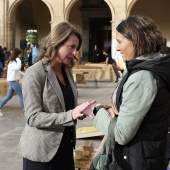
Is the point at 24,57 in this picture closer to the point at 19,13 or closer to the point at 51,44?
the point at 19,13

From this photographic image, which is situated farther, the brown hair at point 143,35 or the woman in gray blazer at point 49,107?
the woman in gray blazer at point 49,107

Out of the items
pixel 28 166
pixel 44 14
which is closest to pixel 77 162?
pixel 28 166

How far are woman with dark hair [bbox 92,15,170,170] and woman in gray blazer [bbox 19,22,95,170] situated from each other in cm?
33

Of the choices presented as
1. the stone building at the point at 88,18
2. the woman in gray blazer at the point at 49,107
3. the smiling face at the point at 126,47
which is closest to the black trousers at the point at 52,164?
the woman in gray blazer at the point at 49,107

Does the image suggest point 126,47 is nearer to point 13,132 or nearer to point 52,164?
point 52,164

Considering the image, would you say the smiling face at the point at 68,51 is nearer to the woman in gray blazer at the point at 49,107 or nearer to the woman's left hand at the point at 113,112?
the woman in gray blazer at the point at 49,107

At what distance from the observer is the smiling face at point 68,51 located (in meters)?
2.28

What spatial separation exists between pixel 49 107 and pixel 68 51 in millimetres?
366

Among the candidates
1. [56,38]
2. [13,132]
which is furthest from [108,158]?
[13,132]

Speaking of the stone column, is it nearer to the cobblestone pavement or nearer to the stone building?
the stone building

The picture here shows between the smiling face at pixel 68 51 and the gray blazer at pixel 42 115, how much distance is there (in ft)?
0.38

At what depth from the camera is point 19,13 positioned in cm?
2681

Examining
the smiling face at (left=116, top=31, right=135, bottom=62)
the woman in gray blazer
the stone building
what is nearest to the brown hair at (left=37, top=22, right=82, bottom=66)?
the woman in gray blazer

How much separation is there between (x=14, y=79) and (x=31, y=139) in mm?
6524
